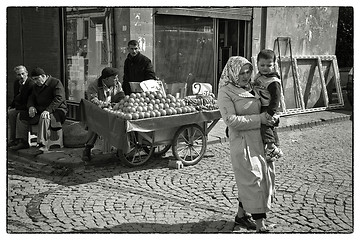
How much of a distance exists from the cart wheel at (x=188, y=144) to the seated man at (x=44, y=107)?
7.01 ft

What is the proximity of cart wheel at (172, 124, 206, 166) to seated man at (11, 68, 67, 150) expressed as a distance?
2.14 meters

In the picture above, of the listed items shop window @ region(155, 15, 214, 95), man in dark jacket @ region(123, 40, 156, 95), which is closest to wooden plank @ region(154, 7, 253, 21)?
shop window @ region(155, 15, 214, 95)

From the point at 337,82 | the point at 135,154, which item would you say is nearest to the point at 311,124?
the point at 337,82

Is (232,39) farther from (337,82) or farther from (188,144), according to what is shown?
(188,144)

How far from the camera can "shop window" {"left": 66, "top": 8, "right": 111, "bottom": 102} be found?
1005 centimetres

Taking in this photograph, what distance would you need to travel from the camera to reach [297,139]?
32.3ft

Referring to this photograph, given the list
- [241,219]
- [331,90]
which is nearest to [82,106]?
[241,219]

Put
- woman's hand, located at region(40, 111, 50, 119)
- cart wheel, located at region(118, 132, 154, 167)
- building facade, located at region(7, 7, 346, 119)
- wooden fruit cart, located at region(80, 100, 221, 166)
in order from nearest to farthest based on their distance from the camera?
wooden fruit cart, located at region(80, 100, 221, 166)
cart wheel, located at region(118, 132, 154, 167)
woman's hand, located at region(40, 111, 50, 119)
building facade, located at region(7, 7, 346, 119)

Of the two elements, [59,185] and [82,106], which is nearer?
[59,185]

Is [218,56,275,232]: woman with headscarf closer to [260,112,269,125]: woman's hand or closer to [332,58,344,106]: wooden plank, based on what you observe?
[260,112,269,125]: woman's hand

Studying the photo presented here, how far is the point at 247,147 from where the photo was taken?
4.44 meters

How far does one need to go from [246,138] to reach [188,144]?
3.06 meters

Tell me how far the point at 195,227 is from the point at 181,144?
2896 mm

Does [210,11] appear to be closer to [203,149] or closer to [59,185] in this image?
[203,149]
